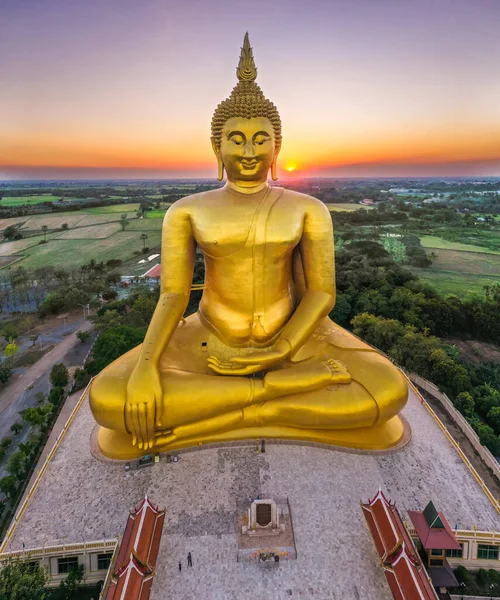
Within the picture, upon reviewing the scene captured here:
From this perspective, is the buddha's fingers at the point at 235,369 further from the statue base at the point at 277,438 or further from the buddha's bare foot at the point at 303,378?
the statue base at the point at 277,438

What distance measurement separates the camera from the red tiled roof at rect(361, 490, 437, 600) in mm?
5582

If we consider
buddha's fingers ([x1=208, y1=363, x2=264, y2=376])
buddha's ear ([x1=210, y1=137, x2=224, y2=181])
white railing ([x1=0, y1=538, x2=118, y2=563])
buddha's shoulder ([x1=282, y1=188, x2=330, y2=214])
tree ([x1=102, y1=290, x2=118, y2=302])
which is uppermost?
buddha's ear ([x1=210, y1=137, x2=224, y2=181])

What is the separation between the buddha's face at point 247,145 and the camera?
7.25 m

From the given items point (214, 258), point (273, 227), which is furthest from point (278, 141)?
point (214, 258)

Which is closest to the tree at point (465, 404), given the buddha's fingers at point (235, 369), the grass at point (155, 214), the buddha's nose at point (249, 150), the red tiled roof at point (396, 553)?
the red tiled roof at point (396, 553)

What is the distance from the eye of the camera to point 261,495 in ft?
24.4

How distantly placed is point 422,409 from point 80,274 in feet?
84.3

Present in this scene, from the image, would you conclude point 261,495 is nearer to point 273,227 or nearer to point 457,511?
point 457,511

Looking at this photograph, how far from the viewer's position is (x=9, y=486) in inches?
356

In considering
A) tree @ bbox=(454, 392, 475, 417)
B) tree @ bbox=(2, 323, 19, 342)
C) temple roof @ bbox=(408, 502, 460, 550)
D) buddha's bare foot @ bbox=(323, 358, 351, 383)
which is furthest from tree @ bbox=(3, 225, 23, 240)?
temple roof @ bbox=(408, 502, 460, 550)

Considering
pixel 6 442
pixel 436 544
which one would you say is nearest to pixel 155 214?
pixel 6 442

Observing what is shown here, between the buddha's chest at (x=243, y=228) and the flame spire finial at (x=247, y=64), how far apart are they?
2.30 metres

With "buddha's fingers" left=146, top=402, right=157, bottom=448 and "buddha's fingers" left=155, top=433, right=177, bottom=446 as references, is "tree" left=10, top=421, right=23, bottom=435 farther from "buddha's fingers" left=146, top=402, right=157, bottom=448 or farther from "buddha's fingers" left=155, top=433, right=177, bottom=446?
"buddha's fingers" left=146, top=402, right=157, bottom=448

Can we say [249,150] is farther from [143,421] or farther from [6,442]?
[6,442]
